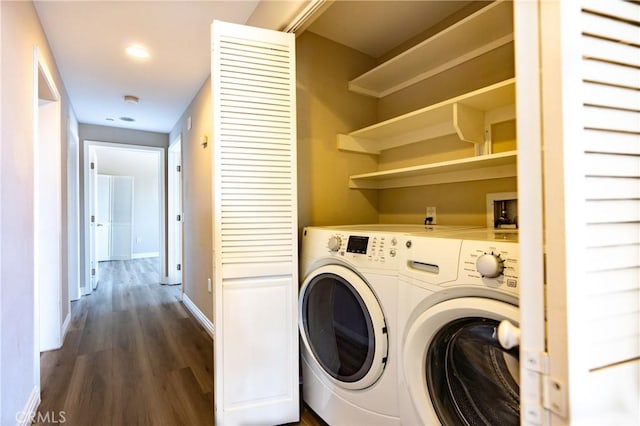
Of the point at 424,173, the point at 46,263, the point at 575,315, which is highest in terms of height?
the point at 424,173

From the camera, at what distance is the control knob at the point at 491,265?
82 centimetres

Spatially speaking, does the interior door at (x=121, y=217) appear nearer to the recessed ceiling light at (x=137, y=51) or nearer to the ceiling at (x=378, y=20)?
the recessed ceiling light at (x=137, y=51)

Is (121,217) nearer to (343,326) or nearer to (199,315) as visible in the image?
(199,315)

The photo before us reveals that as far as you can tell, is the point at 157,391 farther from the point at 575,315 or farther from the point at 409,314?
the point at 575,315

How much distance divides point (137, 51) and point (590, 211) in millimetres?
2844

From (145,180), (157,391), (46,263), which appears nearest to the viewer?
(157,391)

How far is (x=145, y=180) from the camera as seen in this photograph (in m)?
7.35

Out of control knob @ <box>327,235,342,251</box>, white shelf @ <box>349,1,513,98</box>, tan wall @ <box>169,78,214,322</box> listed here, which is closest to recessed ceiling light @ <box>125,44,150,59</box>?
tan wall @ <box>169,78,214,322</box>

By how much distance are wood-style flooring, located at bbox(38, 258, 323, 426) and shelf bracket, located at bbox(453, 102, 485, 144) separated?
1638mm

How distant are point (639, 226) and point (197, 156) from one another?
3.23m

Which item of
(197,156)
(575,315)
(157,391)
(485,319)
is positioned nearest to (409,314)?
(485,319)

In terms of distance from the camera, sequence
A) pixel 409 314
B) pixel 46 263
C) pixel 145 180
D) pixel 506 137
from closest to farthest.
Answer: pixel 409 314 < pixel 506 137 < pixel 46 263 < pixel 145 180

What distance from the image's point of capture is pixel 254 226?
158 centimetres

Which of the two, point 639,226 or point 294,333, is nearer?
point 639,226
